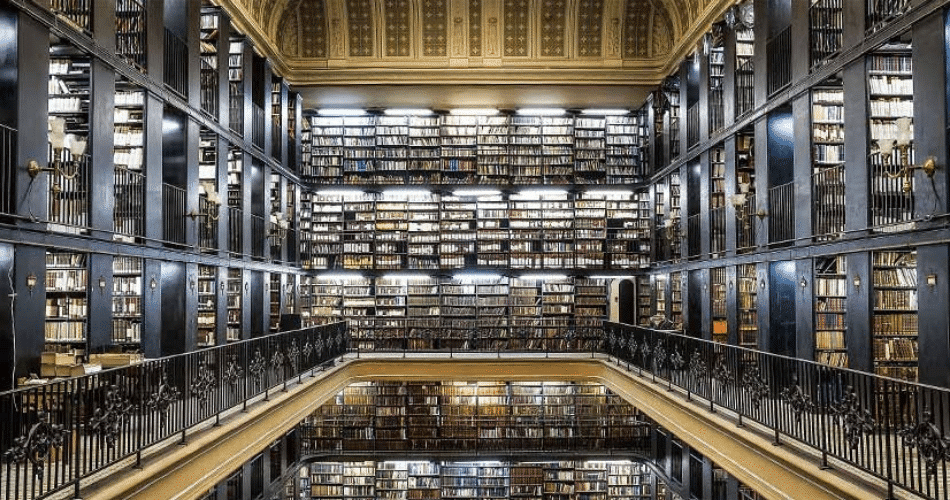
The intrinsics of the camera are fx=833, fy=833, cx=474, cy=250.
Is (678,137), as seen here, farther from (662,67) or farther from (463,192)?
(463,192)

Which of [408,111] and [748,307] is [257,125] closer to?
[408,111]

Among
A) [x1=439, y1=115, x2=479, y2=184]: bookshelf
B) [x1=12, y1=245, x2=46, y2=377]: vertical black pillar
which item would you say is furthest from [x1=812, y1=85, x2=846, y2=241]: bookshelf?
[x1=439, y1=115, x2=479, y2=184]: bookshelf

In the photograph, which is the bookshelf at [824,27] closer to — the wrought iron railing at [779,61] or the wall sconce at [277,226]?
the wrought iron railing at [779,61]

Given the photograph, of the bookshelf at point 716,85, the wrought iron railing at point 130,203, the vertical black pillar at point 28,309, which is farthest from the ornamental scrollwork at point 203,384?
the bookshelf at point 716,85

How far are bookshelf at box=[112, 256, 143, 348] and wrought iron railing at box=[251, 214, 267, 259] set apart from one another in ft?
8.81

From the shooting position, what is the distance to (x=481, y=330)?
15406mm

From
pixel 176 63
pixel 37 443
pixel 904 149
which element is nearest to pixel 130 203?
pixel 176 63

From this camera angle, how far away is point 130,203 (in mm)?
8539

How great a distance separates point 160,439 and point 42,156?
2430 mm

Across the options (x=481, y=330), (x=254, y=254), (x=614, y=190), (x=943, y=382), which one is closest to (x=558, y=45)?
(x=614, y=190)

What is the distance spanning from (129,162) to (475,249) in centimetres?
731

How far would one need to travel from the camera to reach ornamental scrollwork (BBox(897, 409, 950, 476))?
4406 mm

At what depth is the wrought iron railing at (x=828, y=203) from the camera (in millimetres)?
8242

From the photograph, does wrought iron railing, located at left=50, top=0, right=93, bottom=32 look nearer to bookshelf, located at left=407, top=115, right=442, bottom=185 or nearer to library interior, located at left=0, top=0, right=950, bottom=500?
library interior, located at left=0, top=0, right=950, bottom=500
